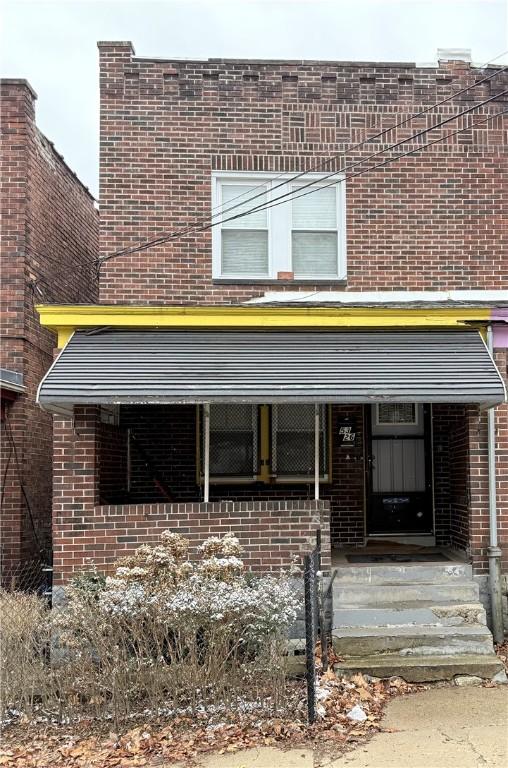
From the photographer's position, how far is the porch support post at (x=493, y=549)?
25.6ft

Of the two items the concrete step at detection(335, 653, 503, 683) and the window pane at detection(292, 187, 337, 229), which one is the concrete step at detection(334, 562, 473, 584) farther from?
the window pane at detection(292, 187, 337, 229)

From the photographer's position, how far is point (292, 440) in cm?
973

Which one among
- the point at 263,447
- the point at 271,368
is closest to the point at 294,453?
the point at 263,447

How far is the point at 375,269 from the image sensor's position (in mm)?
9445

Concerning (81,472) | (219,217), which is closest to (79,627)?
(81,472)

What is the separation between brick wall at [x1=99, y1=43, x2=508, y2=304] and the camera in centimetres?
935

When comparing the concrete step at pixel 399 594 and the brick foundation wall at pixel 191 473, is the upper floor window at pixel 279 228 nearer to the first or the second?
the brick foundation wall at pixel 191 473

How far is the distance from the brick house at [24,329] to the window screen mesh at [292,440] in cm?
356

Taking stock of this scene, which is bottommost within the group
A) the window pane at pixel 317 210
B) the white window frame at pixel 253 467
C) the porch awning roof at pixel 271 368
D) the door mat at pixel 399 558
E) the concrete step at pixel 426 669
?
the concrete step at pixel 426 669

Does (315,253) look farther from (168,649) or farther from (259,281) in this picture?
(168,649)

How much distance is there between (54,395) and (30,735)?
3157 mm

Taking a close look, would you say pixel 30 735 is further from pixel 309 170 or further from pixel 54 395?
pixel 309 170

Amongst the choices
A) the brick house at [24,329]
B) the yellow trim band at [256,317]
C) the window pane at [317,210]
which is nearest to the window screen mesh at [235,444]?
the yellow trim band at [256,317]

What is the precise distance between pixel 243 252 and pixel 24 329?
330cm
